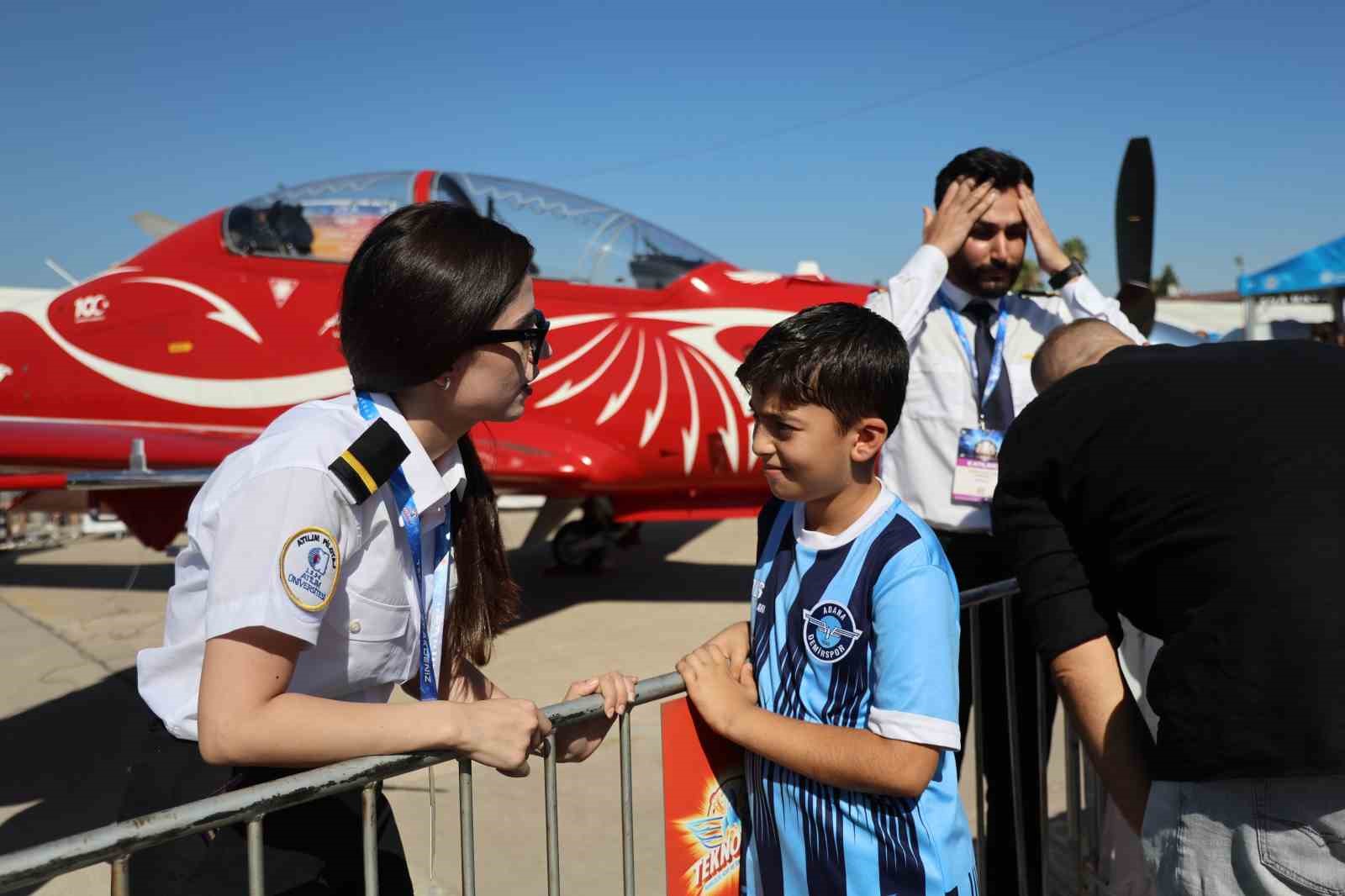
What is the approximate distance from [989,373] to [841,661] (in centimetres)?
144

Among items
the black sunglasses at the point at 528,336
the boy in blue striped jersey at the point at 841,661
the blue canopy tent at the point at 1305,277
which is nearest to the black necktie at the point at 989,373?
the boy in blue striped jersey at the point at 841,661

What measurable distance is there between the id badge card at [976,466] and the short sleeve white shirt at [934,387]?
0.14ft

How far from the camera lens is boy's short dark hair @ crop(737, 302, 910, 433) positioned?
5.21 feet

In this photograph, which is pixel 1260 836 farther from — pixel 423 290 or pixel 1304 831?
pixel 423 290

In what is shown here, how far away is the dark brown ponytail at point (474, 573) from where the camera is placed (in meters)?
1.71

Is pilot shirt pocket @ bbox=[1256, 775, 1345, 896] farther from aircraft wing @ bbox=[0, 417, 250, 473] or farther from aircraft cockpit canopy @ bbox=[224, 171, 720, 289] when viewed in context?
aircraft wing @ bbox=[0, 417, 250, 473]

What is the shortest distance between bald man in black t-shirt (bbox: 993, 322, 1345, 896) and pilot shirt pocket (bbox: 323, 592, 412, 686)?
969 millimetres

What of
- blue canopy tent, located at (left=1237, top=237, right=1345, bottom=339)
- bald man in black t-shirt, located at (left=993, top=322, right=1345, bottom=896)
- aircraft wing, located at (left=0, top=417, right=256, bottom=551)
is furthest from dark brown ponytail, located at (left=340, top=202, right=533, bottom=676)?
blue canopy tent, located at (left=1237, top=237, right=1345, bottom=339)

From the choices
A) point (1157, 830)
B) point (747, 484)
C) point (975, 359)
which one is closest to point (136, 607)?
point (747, 484)

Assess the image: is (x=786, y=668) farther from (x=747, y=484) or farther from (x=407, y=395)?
(x=747, y=484)

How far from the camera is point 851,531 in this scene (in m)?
1.61

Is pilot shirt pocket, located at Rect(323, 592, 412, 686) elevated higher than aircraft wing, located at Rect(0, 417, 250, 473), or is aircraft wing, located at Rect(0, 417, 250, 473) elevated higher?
aircraft wing, located at Rect(0, 417, 250, 473)

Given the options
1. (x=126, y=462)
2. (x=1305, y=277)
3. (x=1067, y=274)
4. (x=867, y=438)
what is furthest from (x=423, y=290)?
(x=1305, y=277)

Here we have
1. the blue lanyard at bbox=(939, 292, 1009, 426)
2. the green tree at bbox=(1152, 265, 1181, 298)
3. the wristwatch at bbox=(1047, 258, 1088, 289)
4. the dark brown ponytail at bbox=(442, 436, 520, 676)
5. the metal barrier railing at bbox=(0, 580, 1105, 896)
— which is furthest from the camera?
the green tree at bbox=(1152, 265, 1181, 298)
